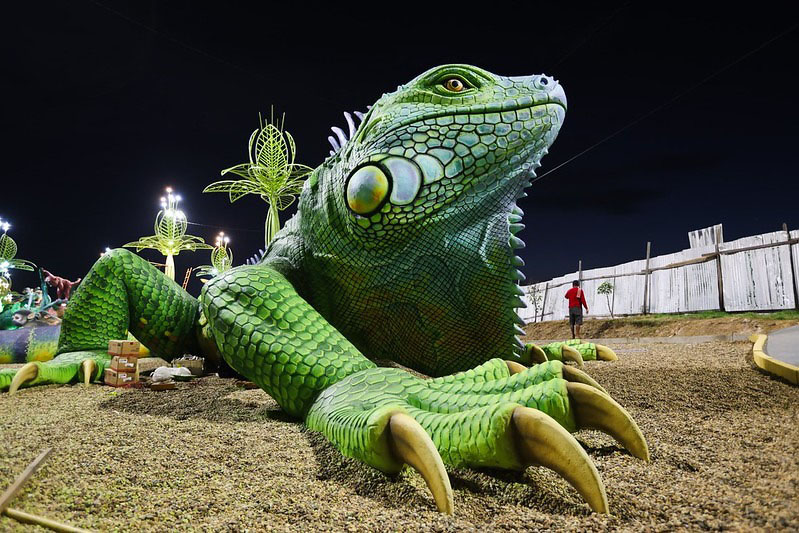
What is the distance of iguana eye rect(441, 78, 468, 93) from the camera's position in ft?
6.56

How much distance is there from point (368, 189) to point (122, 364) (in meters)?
2.09

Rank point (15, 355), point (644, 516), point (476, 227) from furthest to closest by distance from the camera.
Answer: point (15, 355)
point (476, 227)
point (644, 516)

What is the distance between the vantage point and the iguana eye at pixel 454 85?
1998 millimetres

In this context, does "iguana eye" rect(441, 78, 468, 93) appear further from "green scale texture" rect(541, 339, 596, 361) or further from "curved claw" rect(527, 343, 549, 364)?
"green scale texture" rect(541, 339, 596, 361)

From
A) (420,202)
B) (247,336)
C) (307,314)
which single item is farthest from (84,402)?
(420,202)

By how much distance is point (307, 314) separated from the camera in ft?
6.27

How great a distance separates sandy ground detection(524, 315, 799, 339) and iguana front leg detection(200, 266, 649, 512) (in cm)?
858

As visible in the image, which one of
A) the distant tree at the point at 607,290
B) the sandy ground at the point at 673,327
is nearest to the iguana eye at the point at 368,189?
the sandy ground at the point at 673,327

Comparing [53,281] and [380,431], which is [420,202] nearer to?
[380,431]

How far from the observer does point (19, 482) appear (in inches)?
37.7

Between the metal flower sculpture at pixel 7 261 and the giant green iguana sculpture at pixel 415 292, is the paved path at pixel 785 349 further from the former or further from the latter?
the metal flower sculpture at pixel 7 261

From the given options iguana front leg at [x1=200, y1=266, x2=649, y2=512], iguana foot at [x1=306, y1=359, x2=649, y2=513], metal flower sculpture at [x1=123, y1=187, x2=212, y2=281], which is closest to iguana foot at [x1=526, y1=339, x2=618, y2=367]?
iguana front leg at [x1=200, y1=266, x2=649, y2=512]

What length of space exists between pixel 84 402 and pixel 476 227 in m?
2.06

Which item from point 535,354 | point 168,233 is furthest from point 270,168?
point 535,354
